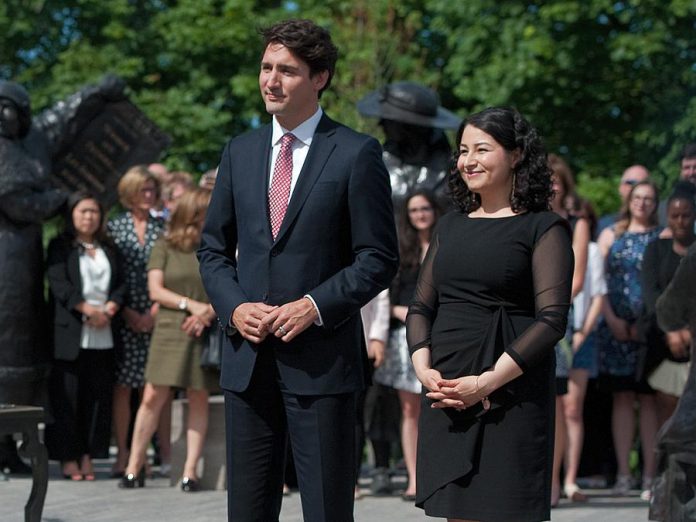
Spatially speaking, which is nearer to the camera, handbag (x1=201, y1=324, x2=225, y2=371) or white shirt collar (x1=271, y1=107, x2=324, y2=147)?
white shirt collar (x1=271, y1=107, x2=324, y2=147)

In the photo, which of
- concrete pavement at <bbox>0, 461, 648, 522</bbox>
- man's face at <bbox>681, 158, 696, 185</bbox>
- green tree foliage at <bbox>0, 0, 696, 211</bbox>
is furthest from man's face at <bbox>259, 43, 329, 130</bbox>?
green tree foliage at <bbox>0, 0, 696, 211</bbox>

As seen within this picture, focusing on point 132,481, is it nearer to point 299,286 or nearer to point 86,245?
point 86,245

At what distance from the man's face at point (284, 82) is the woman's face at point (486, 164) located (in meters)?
0.62

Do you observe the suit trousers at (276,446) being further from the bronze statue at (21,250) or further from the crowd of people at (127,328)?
the bronze statue at (21,250)

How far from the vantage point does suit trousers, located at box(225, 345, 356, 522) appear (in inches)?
192

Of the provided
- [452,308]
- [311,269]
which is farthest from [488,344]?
[311,269]

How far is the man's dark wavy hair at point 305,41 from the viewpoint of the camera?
4.95 metres

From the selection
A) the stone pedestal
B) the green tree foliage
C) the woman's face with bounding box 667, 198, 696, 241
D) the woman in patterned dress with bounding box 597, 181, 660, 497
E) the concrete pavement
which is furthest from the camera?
the green tree foliage

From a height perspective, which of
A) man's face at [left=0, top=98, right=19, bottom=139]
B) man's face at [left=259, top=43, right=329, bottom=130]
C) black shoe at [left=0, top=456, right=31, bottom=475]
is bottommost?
black shoe at [left=0, top=456, right=31, bottom=475]

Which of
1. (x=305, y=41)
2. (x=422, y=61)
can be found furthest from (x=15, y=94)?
(x=422, y=61)

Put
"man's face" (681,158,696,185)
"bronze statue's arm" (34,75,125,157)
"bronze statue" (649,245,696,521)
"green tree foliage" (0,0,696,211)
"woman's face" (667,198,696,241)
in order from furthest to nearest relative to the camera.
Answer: "green tree foliage" (0,0,696,211)
"bronze statue's arm" (34,75,125,157)
"man's face" (681,158,696,185)
"woman's face" (667,198,696,241)
"bronze statue" (649,245,696,521)

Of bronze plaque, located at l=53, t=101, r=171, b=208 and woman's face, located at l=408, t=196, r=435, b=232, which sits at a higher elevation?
bronze plaque, located at l=53, t=101, r=171, b=208

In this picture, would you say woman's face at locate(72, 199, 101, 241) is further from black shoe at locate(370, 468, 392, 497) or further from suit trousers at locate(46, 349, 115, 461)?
black shoe at locate(370, 468, 392, 497)

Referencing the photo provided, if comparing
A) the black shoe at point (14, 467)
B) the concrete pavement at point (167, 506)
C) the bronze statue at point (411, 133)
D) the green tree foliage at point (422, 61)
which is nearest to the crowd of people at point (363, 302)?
the concrete pavement at point (167, 506)
